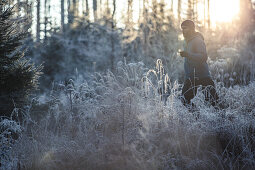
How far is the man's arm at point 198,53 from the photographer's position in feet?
17.6

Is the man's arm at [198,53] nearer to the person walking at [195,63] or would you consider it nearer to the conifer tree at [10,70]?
the person walking at [195,63]

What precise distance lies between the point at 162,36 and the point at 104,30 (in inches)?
174

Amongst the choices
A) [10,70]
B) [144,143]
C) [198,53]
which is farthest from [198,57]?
[10,70]

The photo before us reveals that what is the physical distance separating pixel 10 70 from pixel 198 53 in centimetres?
328

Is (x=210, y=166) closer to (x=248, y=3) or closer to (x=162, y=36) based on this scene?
(x=162, y=36)

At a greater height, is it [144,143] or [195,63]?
[195,63]

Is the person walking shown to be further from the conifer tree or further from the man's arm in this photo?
the conifer tree

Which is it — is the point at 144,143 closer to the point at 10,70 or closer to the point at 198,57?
the point at 198,57

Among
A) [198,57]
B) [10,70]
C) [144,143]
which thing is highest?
[198,57]

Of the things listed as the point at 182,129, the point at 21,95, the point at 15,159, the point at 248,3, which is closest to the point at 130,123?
the point at 182,129

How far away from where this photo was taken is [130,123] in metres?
4.14

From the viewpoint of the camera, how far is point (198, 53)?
5441 millimetres

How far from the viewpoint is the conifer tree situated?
5.38 metres

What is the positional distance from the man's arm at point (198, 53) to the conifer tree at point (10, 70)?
111 inches
